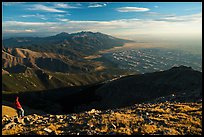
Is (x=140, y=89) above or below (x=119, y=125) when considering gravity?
below

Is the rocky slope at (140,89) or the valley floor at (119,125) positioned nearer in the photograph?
Answer: the valley floor at (119,125)

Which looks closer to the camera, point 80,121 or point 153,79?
point 80,121

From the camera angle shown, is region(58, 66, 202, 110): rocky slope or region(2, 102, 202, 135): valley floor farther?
region(58, 66, 202, 110): rocky slope

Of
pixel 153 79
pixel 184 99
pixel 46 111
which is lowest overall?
pixel 46 111

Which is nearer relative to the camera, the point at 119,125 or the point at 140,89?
the point at 119,125

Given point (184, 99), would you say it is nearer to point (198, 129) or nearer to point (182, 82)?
point (198, 129)

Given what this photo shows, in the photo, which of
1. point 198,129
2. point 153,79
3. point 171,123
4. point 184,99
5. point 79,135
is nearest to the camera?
point 79,135

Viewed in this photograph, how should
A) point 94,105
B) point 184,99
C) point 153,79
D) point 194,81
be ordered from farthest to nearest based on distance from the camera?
point 153,79
point 94,105
point 194,81
point 184,99

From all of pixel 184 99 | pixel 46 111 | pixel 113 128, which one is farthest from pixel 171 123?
pixel 46 111

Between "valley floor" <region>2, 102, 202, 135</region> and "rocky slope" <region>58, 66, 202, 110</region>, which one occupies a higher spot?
"valley floor" <region>2, 102, 202, 135</region>

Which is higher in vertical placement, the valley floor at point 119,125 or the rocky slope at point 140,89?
the valley floor at point 119,125

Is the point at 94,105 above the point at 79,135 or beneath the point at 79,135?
beneath
